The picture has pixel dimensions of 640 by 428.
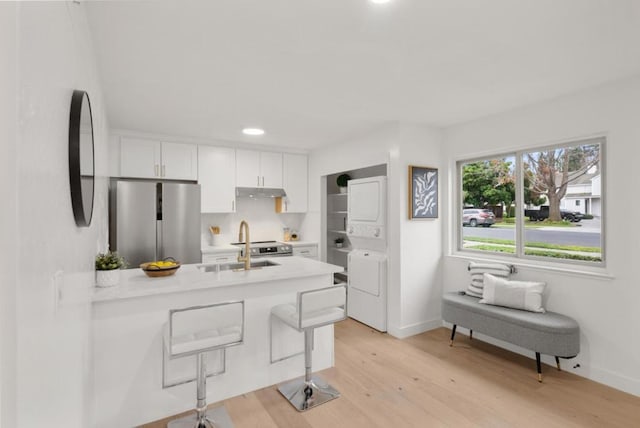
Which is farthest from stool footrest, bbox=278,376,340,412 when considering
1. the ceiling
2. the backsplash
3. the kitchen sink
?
the backsplash

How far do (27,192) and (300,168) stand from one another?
4.68 meters

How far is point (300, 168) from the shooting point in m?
5.38

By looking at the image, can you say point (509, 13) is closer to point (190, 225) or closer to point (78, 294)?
point (78, 294)

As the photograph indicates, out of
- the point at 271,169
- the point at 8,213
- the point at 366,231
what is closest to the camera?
the point at 8,213

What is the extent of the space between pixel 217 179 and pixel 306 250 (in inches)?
67.0

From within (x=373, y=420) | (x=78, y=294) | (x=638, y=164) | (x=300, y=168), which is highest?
(x=300, y=168)

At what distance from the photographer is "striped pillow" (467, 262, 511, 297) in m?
3.34

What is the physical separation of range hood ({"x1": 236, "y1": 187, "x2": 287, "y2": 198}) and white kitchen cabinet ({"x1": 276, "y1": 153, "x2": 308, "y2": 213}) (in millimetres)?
117

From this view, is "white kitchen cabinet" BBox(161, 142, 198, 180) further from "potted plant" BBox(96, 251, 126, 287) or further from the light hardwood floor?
the light hardwood floor

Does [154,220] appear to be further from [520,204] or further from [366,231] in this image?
[520,204]

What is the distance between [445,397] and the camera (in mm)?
→ 2533

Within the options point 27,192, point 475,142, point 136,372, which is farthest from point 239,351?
point 475,142

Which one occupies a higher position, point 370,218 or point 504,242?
point 370,218

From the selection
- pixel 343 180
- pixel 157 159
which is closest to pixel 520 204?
pixel 343 180
